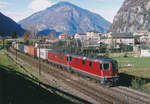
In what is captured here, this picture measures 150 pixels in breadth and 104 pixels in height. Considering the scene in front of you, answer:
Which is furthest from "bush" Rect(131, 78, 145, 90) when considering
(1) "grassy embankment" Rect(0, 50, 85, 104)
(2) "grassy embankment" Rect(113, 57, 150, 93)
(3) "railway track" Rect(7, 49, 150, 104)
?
(1) "grassy embankment" Rect(0, 50, 85, 104)

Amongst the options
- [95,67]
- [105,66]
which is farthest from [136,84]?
[95,67]

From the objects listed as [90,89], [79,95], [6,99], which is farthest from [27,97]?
[90,89]

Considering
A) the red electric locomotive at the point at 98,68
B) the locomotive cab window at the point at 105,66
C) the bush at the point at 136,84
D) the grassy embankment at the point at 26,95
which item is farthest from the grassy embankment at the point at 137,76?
the grassy embankment at the point at 26,95

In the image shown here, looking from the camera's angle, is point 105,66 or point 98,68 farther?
point 98,68

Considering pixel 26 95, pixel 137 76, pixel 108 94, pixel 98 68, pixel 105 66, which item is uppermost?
pixel 105 66

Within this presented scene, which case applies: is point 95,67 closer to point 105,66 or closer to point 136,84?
point 105,66

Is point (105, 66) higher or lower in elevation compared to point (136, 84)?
higher

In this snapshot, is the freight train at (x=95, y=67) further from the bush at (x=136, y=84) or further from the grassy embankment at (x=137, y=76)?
the grassy embankment at (x=137, y=76)

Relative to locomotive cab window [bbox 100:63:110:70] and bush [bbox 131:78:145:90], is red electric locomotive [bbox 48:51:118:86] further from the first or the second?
bush [bbox 131:78:145:90]

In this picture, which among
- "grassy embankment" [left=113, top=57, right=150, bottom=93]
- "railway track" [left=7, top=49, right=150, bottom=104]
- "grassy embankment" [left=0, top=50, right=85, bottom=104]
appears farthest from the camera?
"grassy embankment" [left=113, top=57, right=150, bottom=93]

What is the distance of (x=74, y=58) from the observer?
32.1 meters

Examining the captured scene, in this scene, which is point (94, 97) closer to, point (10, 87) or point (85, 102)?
point (85, 102)

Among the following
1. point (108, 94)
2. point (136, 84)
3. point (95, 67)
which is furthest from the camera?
point (136, 84)

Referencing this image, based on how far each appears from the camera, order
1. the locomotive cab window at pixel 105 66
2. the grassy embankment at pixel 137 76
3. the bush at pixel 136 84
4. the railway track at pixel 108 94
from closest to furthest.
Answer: the railway track at pixel 108 94 → the locomotive cab window at pixel 105 66 → the bush at pixel 136 84 → the grassy embankment at pixel 137 76
